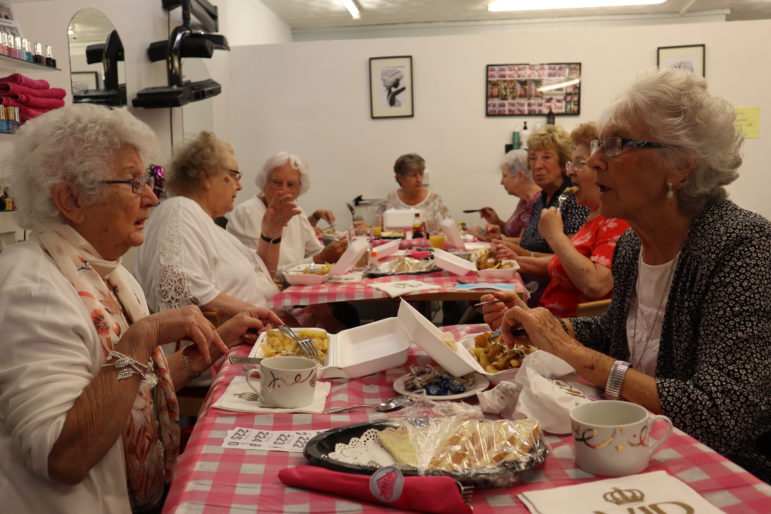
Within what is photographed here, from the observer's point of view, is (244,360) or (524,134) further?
(524,134)

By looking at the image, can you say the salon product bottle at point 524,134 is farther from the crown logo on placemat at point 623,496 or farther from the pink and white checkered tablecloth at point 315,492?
the crown logo on placemat at point 623,496

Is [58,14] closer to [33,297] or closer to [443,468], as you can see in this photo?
[33,297]

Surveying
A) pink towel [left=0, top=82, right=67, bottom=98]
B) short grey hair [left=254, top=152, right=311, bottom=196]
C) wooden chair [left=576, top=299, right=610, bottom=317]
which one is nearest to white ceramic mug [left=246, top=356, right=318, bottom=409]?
wooden chair [left=576, top=299, right=610, bottom=317]

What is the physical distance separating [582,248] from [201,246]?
1.71 meters

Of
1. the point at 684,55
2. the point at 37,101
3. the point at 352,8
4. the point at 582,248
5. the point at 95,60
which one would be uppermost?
the point at 352,8

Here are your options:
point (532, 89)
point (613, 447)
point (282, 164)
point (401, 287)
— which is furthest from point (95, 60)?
point (532, 89)

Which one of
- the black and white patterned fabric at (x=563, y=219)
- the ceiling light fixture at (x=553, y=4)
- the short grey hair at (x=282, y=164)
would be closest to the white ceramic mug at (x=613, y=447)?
the black and white patterned fabric at (x=563, y=219)

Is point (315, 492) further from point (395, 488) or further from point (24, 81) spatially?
point (24, 81)

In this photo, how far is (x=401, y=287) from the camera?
305 cm

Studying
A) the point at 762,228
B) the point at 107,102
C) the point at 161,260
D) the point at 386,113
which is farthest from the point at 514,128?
the point at 762,228

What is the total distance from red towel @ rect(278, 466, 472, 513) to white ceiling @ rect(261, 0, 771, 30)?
816 cm

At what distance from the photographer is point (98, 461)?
54.8 inches

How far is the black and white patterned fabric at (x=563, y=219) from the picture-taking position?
377 centimetres

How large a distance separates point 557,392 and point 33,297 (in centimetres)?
110
